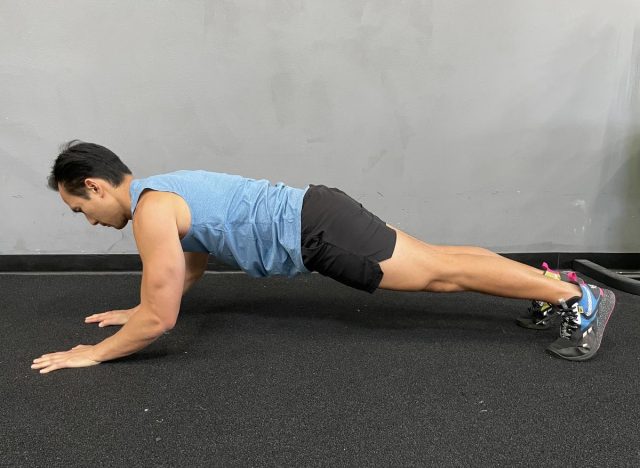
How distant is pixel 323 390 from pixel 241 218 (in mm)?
520

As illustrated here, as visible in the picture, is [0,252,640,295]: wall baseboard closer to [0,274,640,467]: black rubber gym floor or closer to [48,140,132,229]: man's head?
[0,274,640,467]: black rubber gym floor

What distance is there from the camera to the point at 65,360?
4.10 ft

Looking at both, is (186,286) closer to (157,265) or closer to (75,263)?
(157,265)

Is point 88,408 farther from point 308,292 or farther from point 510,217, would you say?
point 510,217

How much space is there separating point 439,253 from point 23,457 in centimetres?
112

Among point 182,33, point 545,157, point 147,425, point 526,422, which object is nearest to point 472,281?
point 526,422

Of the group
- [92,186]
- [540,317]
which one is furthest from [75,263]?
[540,317]

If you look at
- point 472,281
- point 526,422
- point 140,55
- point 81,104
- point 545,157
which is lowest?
point 526,422

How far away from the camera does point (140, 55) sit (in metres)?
1.83

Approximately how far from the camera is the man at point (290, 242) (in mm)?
1208

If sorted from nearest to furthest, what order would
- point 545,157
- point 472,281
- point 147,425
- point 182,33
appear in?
1. point 147,425
2. point 472,281
3. point 182,33
4. point 545,157

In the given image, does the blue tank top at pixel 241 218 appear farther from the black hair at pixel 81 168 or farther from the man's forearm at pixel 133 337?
the man's forearm at pixel 133 337

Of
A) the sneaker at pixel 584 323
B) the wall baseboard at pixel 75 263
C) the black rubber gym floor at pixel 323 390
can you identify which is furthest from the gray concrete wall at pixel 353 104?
the sneaker at pixel 584 323

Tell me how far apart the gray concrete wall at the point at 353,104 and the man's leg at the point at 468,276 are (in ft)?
2.54
